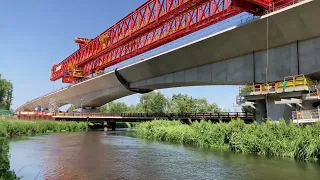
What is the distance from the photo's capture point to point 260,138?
75.2 ft

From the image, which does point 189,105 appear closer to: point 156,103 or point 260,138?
point 156,103

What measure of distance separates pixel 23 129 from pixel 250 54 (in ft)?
100

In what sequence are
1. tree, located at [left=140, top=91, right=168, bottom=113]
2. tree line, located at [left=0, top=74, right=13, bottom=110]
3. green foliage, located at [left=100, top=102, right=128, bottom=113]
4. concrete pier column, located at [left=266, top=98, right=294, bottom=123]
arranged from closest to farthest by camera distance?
concrete pier column, located at [left=266, top=98, right=294, bottom=123] < tree, located at [left=140, top=91, right=168, bottom=113] < tree line, located at [left=0, top=74, right=13, bottom=110] < green foliage, located at [left=100, top=102, right=128, bottom=113]

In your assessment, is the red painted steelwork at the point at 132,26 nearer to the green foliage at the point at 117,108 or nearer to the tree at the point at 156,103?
the tree at the point at 156,103

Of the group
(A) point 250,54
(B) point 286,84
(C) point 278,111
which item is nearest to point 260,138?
(B) point 286,84

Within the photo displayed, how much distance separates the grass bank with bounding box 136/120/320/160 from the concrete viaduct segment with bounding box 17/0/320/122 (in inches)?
399

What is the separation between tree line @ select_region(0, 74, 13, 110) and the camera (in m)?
117

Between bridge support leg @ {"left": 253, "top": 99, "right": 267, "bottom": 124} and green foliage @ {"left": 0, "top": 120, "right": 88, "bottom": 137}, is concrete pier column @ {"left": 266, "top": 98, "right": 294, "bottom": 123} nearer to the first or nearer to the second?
bridge support leg @ {"left": 253, "top": 99, "right": 267, "bottom": 124}

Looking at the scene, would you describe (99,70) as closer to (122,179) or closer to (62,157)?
(62,157)

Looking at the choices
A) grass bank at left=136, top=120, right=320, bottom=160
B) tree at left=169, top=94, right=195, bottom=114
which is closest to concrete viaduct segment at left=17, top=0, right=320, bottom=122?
grass bank at left=136, top=120, right=320, bottom=160

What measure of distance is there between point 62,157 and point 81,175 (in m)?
7.21

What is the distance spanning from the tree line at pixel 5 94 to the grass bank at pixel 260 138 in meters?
103

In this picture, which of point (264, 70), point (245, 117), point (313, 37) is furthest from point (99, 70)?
point (313, 37)

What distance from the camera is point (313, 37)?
98.6 feet
